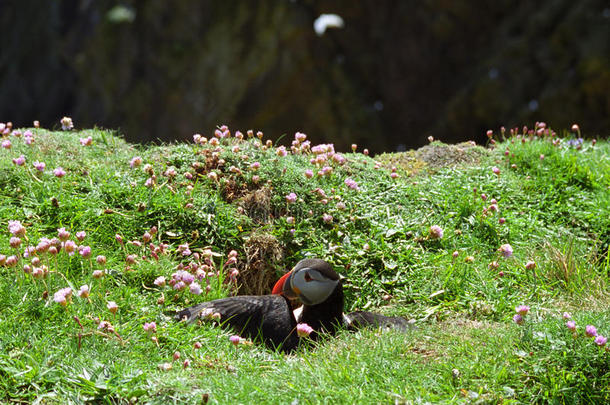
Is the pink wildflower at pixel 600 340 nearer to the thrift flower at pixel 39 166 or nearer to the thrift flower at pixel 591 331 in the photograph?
the thrift flower at pixel 591 331

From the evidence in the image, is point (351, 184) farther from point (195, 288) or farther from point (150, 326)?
point (150, 326)

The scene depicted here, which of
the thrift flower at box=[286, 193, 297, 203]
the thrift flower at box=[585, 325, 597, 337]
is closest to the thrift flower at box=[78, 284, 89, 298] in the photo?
the thrift flower at box=[286, 193, 297, 203]

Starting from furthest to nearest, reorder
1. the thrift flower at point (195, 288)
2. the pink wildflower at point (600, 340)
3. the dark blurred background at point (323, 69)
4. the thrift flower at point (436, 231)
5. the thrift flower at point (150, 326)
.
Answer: the dark blurred background at point (323, 69) < the thrift flower at point (436, 231) < the thrift flower at point (195, 288) < the thrift flower at point (150, 326) < the pink wildflower at point (600, 340)

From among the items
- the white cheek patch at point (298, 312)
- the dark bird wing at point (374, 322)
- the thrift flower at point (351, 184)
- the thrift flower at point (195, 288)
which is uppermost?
the thrift flower at point (351, 184)

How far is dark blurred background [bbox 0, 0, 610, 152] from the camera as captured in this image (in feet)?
52.0

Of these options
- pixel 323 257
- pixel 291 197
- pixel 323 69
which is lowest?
pixel 323 257

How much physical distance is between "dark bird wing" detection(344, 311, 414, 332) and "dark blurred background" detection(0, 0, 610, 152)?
489 inches

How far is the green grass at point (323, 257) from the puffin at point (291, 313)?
0.16 meters

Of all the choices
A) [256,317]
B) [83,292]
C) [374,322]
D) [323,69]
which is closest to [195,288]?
[256,317]

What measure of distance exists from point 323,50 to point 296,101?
200 cm

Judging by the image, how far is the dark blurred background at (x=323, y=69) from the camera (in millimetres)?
15836

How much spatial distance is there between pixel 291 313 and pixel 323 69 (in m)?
17.0

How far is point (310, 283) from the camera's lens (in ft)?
14.0

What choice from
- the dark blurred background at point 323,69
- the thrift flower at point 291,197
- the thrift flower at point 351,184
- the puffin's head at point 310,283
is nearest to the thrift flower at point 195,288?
the puffin's head at point 310,283
